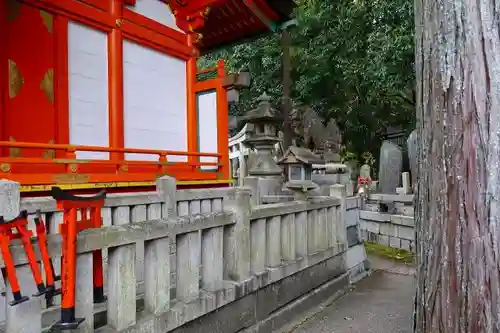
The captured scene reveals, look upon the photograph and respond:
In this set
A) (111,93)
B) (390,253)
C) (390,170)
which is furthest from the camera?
(390,170)

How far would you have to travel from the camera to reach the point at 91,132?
5.61 metres

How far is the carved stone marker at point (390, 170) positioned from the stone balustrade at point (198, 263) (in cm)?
827

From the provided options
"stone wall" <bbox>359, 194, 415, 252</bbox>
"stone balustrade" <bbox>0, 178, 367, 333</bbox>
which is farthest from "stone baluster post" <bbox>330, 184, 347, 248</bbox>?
"stone wall" <bbox>359, 194, 415, 252</bbox>

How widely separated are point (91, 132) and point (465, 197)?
5.03 m

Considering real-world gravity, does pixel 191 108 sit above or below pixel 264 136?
above

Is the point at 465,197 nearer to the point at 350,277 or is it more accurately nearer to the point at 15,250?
the point at 15,250

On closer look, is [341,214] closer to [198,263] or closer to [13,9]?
[198,263]

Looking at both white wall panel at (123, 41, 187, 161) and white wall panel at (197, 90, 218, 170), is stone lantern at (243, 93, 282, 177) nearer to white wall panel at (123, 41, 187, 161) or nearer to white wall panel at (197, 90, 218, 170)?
white wall panel at (197, 90, 218, 170)

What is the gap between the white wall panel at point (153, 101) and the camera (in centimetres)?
622

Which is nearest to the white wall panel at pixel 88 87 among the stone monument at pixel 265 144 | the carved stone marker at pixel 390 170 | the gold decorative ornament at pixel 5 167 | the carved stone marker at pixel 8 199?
the gold decorative ornament at pixel 5 167

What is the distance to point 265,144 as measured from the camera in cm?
932

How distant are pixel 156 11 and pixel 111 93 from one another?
70.9 inches

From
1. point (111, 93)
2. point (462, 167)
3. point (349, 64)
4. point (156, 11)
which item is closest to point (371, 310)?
point (462, 167)

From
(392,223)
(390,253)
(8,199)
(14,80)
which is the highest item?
(14,80)
